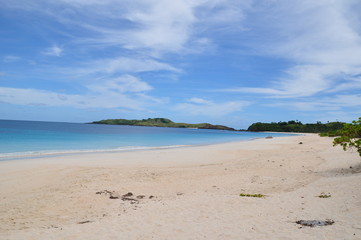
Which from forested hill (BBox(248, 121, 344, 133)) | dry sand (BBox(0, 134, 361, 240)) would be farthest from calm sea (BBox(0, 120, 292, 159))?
forested hill (BBox(248, 121, 344, 133))

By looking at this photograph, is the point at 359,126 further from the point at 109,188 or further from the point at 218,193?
the point at 109,188

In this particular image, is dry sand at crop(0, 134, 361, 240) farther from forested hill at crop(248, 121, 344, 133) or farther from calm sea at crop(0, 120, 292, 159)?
forested hill at crop(248, 121, 344, 133)

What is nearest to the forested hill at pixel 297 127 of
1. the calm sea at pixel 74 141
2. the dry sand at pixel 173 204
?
the calm sea at pixel 74 141

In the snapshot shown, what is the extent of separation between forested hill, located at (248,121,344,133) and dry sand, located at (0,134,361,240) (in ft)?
469

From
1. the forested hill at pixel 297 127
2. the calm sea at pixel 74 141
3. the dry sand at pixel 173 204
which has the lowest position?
the dry sand at pixel 173 204

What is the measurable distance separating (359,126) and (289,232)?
10477 mm

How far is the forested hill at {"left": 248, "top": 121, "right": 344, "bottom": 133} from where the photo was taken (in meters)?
144

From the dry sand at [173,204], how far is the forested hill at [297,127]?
143m

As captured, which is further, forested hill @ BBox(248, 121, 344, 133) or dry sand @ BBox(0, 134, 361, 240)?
forested hill @ BBox(248, 121, 344, 133)

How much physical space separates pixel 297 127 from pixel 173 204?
174 meters

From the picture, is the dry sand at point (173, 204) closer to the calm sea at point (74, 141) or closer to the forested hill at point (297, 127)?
the calm sea at point (74, 141)

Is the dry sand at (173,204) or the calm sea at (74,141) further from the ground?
the calm sea at (74,141)

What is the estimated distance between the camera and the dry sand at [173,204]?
658 cm

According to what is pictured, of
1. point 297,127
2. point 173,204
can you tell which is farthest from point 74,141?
point 297,127
